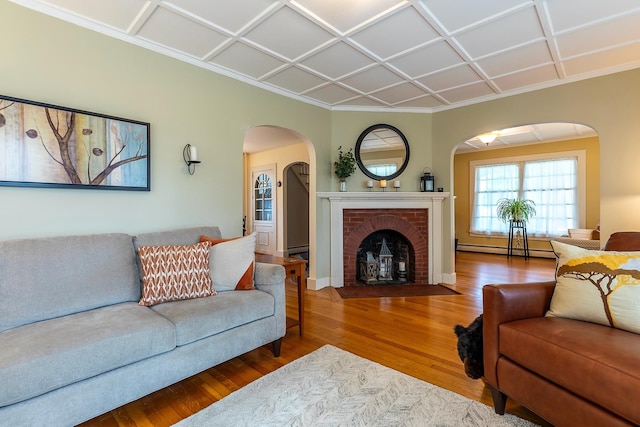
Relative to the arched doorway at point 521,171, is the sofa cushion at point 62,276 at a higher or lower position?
lower

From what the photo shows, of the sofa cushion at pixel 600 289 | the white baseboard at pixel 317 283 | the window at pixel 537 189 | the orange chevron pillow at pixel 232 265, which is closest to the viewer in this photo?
the sofa cushion at pixel 600 289

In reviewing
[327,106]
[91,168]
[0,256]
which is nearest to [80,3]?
[91,168]

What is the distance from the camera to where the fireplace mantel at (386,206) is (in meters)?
4.21

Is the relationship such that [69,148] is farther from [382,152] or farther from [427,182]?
[427,182]

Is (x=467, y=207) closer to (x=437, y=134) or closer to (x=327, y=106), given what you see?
(x=437, y=134)

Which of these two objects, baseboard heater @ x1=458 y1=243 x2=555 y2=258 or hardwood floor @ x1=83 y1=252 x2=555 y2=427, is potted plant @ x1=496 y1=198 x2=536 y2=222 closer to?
baseboard heater @ x1=458 y1=243 x2=555 y2=258

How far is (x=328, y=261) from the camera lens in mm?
4250

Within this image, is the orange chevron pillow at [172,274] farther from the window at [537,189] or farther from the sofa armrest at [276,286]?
the window at [537,189]

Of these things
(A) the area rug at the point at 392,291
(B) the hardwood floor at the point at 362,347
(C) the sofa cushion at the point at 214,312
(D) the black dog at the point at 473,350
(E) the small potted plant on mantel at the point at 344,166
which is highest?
→ (E) the small potted plant on mantel at the point at 344,166

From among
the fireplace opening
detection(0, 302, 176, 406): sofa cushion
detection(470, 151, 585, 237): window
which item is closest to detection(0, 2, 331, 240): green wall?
detection(0, 302, 176, 406): sofa cushion

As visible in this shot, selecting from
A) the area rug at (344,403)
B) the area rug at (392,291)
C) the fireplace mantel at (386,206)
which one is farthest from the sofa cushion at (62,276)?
the fireplace mantel at (386,206)

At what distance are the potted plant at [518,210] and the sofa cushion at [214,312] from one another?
6051 mm

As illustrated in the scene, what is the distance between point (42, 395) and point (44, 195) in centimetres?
137

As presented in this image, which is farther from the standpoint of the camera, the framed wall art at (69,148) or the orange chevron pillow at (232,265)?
the orange chevron pillow at (232,265)
